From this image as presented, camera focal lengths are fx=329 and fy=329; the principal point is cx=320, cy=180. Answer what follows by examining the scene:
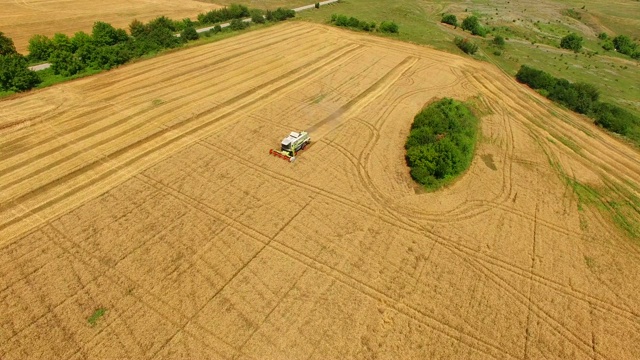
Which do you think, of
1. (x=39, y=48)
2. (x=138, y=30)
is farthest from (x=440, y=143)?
(x=39, y=48)

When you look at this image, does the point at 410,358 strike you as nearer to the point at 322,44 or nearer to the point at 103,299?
the point at 103,299

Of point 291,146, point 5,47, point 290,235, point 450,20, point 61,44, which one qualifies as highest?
point 450,20

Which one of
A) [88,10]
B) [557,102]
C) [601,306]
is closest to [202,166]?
[601,306]

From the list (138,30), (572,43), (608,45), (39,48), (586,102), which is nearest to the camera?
(586,102)

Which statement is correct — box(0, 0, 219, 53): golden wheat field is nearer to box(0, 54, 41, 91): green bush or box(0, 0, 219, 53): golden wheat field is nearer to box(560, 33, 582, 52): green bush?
box(0, 54, 41, 91): green bush

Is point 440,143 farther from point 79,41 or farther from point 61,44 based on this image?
point 61,44

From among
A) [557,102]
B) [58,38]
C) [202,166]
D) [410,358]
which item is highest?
[58,38]

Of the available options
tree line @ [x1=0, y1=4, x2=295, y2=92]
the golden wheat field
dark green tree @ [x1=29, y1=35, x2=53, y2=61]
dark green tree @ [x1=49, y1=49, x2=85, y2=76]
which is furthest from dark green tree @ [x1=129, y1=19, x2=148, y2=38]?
dark green tree @ [x1=49, y1=49, x2=85, y2=76]

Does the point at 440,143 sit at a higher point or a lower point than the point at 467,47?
lower
